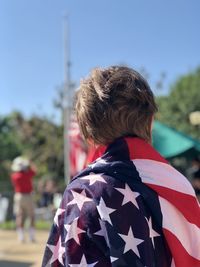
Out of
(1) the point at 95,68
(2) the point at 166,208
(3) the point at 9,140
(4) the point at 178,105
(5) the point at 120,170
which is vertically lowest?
(3) the point at 9,140

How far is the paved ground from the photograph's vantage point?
21.8 feet

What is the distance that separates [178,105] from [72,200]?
68.4 ft

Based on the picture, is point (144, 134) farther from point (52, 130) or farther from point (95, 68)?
point (52, 130)

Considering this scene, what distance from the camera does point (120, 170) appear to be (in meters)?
1.66

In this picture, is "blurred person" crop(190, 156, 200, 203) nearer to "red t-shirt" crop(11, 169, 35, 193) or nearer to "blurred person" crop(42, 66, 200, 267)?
"red t-shirt" crop(11, 169, 35, 193)

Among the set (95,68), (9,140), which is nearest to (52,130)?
(9,140)

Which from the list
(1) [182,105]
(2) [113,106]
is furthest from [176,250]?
(1) [182,105]

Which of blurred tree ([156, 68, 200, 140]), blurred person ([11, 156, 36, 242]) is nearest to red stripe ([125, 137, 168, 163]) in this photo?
blurred person ([11, 156, 36, 242])

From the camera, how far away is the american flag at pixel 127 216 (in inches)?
62.1

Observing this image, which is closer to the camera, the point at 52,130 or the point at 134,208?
the point at 134,208

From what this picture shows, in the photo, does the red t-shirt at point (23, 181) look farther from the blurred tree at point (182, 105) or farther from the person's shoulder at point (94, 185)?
the blurred tree at point (182, 105)

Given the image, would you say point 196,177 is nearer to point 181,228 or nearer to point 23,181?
point 23,181

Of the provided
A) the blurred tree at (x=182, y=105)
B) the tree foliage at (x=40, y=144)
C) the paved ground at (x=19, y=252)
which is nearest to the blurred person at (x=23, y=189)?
the paved ground at (x=19, y=252)

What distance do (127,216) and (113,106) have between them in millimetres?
370
